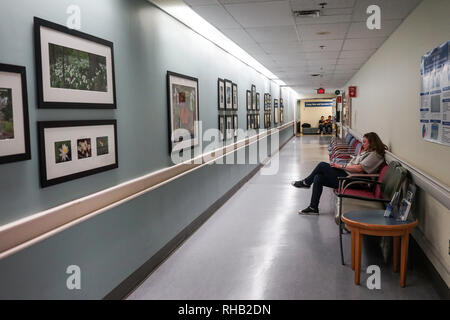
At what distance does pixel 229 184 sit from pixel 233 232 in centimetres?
206

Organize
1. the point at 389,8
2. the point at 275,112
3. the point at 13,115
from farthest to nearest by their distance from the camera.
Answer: the point at 275,112 → the point at 389,8 → the point at 13,115

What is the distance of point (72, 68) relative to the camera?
2588mm

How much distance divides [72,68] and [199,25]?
294 cm

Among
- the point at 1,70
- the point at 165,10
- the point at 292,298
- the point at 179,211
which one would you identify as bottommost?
the point at 292,298

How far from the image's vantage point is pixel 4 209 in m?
2.06

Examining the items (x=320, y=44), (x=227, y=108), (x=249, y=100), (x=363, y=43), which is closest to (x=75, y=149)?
(x=227, y=108)

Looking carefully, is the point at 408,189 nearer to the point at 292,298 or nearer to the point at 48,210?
the point at 292,298

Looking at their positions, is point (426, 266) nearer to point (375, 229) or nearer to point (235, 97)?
point (375, 229)

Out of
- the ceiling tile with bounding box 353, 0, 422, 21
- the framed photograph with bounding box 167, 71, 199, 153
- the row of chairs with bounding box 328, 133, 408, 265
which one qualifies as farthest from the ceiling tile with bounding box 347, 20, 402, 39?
the framed photograph with bounding box 167, 71, 199, 153

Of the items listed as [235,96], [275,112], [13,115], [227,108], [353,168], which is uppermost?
[235,96]

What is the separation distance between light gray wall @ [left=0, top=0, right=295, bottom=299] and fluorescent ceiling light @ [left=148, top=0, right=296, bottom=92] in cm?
10

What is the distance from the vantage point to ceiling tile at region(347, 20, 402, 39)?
5031 mm

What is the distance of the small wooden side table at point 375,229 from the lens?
10.4 feet

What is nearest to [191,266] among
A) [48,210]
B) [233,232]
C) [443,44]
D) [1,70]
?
[233,232]
